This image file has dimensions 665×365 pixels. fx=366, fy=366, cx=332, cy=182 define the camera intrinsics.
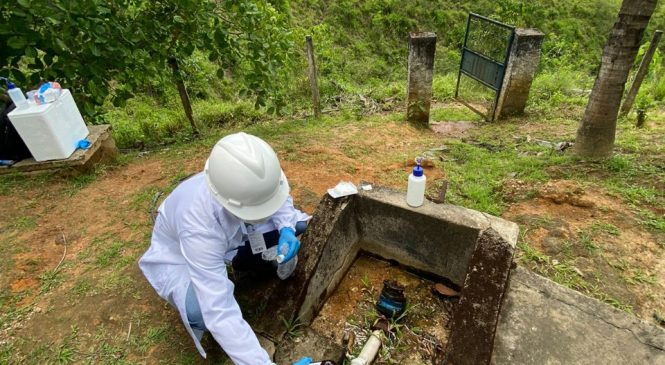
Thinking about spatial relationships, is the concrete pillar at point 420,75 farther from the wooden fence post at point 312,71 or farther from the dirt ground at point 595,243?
the dirt ground at point 595,243

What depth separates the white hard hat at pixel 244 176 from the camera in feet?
5.24

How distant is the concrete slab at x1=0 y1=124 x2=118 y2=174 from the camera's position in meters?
3.37

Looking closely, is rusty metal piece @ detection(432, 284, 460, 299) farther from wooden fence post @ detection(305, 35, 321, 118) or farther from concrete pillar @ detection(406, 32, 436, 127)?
wooden fence post @ detection(305, 35, 321, 118)

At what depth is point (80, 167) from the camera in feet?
12.6

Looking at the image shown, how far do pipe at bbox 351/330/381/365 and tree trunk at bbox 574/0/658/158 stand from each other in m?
3.09

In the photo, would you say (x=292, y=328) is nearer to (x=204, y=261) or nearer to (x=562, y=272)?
(x=204, y=261)

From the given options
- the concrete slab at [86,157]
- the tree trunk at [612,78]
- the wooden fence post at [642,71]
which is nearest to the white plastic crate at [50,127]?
the concrete slab at [86,157]

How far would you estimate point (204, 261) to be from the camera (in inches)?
65.1

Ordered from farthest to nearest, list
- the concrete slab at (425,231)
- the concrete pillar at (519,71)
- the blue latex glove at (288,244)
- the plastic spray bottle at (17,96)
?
the concrete pillar at (519,71)
the plastic spray bottle at (17,96)
the concrete slab at (425,231)
the blue latex glove at (288,244)

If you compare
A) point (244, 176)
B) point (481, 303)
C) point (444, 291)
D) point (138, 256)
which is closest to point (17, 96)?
point (138, 256)

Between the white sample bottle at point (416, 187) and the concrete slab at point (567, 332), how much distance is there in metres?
0.73

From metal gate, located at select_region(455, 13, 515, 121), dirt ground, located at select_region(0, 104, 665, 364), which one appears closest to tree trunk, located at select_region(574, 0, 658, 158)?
dirt ground, located at select_region(0, 104, 665, 364)

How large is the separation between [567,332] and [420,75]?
13.6 ft

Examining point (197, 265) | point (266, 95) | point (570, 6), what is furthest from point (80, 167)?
point (570, 6)
